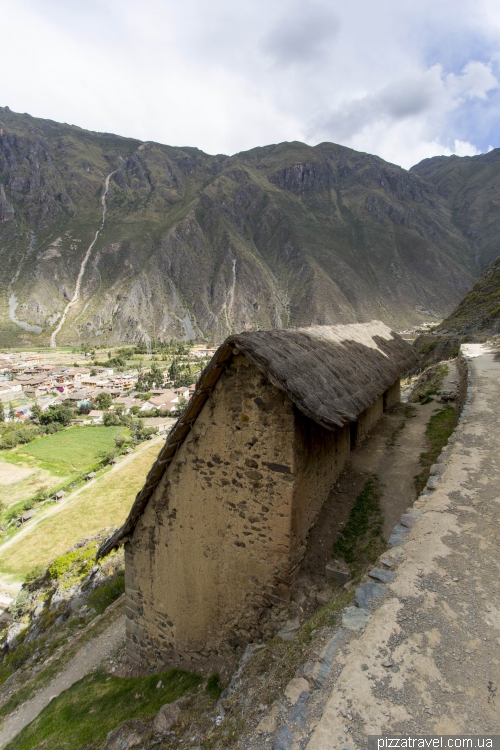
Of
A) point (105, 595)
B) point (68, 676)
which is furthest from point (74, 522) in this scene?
point (68, 676)

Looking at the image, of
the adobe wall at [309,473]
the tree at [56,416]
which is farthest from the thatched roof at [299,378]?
the tree at [56,416]

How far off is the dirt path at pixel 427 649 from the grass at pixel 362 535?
1.23 m

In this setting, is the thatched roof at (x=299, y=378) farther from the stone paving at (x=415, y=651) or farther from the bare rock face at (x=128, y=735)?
the bare rock face at (x=128, y=735)

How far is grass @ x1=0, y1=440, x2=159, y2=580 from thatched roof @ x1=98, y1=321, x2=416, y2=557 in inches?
932

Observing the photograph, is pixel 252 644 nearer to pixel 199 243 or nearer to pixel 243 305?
pixel 243 305

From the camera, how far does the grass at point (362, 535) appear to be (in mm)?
5605

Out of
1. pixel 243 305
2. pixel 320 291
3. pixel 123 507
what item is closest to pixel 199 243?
pixel 243 305

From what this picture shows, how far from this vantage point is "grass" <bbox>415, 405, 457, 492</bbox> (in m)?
8.08

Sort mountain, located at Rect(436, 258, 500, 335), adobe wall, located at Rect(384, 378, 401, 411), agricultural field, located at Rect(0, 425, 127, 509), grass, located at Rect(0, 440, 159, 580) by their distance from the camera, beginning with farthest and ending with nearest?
1. agricultural field, located at Rect(0, 425, 127, 509)
2. mountain, located at Rect(436, 258, 500, 335)
3. grass, located at Rect(0, 440, 159, 580)
4. adobe wall, located at Rect(384, 378, 401, 411)

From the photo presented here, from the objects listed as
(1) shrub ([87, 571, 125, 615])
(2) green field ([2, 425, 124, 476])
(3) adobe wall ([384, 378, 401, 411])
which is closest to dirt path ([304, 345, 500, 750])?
(3) adobe wall ([384, 378, 401, 411])

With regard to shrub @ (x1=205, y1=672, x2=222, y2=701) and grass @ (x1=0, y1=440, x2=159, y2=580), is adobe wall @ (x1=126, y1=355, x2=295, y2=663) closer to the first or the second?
shrub @ (x1=205, y1=672, x2=222, y2=701)

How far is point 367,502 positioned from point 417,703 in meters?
4.78

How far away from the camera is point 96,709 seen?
6039 millimetres

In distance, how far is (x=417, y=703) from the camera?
2535mm
